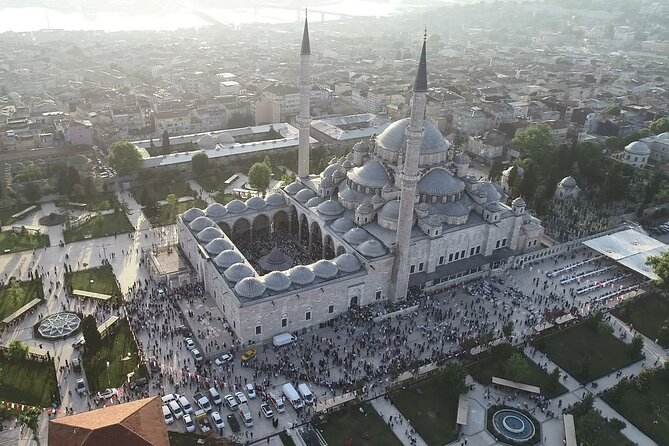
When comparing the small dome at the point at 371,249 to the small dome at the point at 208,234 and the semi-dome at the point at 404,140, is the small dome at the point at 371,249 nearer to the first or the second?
the semi-dome at the point at 404,140

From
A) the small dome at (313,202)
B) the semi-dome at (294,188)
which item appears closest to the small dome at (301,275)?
the small dome at (313,202)

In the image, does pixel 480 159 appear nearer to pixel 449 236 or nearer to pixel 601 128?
pixel 601 128

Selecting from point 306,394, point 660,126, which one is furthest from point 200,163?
point 660,126

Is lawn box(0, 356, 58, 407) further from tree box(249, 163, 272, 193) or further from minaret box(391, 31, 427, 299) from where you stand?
tree box(249, 163, 272, 193)

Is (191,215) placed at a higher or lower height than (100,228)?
higher

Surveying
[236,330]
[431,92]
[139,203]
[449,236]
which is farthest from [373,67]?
[236,330]

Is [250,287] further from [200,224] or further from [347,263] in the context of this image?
[200,224]
